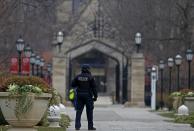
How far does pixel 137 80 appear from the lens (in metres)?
50.0

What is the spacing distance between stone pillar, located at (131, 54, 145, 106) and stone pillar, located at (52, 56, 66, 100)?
16.3ft

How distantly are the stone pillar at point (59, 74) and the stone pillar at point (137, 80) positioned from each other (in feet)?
16.3

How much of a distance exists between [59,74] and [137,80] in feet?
18.7

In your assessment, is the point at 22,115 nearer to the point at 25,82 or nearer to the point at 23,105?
the point at 23,105

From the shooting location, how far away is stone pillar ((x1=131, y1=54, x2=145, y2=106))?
49.6 metres

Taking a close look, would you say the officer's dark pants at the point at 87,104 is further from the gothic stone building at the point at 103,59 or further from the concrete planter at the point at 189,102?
the gothic stone building at the point at 103,59

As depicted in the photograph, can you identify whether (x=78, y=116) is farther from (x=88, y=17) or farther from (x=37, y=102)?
(x=88, y=17)

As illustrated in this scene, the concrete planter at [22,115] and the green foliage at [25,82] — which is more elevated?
the green foliage at [25,82]

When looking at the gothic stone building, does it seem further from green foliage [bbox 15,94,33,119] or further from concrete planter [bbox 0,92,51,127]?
green foliage [bbox 15,94,33,119]

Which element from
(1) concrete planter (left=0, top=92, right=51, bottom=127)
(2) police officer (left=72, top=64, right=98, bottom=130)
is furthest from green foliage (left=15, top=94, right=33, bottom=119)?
(2) police officer (left=72, top=64, right=98, bottom=130)

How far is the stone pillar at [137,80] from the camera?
49.6m

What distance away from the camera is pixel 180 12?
170 feet

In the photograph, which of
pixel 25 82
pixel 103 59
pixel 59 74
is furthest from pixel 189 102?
pixel 103 59

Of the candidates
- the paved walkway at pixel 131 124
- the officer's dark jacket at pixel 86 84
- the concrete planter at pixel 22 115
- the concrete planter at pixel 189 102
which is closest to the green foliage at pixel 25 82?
the concrete planter at pixel 22 115
